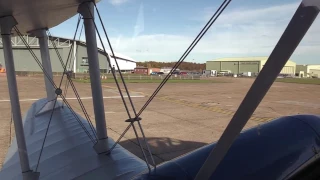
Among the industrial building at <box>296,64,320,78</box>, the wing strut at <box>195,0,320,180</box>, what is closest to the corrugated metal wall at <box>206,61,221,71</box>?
the industrial building at <box>296,64,320,78</box>

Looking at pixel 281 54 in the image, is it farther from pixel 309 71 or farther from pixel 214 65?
pixel 309 71

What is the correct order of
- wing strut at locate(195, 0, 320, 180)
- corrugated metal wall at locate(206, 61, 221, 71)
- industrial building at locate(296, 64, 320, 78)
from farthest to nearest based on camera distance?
corrugated metal wall at locate(206, 61, 221, 71) < industrial building at locate(296, 64, 320, 78) < wing strut at locate(195, 0, 320, 180)

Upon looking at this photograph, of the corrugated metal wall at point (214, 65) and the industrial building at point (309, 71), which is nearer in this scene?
the industrial building at point (309, 71)

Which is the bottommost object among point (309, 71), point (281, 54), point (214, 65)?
point (309, 71)

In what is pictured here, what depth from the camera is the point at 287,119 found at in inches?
102

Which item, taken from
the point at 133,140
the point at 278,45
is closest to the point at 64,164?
the point at 278,45

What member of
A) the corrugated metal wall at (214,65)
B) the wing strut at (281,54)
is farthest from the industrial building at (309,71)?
the wing strut at (281,54)

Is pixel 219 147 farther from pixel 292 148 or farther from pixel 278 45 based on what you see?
pixel 292 148

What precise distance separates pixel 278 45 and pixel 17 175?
345cm

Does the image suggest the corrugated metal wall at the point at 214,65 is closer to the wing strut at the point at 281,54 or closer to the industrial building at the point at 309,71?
the industrial building at the point at 309,71

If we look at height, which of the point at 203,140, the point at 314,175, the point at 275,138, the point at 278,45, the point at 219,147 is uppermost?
the point at 278,45

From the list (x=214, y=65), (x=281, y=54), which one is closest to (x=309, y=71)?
(x=214, y=65)

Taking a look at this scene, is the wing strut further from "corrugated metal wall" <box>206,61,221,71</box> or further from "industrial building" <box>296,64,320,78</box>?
"industrial building" <box>296,64,320,78</box>

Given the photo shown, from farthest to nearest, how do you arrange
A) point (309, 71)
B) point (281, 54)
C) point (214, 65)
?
point (214, 65), point (309, 71), point (281, 54)
